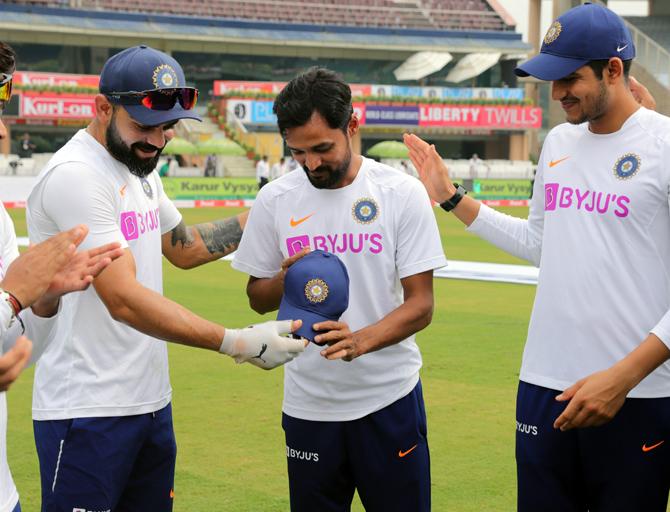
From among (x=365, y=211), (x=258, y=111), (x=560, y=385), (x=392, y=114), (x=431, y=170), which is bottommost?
(x=560, y=385)

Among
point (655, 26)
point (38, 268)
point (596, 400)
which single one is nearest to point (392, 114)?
point (655, 26)

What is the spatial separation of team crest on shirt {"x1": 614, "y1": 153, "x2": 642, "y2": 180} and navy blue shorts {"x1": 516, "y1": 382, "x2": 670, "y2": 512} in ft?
2.48

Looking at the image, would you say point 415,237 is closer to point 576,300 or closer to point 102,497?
point 576,300

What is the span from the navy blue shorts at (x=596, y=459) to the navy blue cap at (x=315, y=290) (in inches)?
30.6

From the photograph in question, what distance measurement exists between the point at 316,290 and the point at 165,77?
40.7 inches

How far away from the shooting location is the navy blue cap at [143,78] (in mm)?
3854

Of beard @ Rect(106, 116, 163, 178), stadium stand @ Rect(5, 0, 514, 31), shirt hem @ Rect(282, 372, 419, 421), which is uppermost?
stadium stand @ Rect(5, 0, 514, 31)

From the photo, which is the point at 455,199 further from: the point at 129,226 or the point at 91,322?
the point at 91,322

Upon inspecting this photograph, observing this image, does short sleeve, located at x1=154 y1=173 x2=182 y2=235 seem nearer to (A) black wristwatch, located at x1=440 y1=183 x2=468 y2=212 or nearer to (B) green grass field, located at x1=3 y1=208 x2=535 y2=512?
(A) black wristwatch, located at x1=440 y1=183 x2=468 y2=212

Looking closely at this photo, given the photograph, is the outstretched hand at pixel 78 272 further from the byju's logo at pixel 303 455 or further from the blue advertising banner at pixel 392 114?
the blue advertising banner at pixel 392 114

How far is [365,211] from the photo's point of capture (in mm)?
3861

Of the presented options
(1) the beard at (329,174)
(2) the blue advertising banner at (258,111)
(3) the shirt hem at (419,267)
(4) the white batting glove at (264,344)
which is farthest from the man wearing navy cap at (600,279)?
(2) the blue advertising banner at (258,111)

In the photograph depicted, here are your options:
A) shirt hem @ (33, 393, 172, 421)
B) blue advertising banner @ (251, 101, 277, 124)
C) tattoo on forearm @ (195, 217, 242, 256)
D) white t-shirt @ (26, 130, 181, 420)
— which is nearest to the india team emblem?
white t-shirt @ (26, 130, 181, 420)

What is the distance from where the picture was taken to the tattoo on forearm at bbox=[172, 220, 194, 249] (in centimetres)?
471
